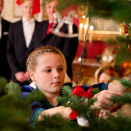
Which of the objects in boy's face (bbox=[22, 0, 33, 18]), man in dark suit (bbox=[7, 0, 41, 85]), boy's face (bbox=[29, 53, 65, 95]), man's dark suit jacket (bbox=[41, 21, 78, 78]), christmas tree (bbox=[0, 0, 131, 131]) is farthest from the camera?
boy's face (bbox=[22, 0, 33, 18])

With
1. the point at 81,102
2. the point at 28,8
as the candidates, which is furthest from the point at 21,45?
the point at 81,102

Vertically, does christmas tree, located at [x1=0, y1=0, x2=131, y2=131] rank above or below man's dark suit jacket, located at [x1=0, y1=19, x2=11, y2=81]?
above

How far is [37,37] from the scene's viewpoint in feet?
11.0

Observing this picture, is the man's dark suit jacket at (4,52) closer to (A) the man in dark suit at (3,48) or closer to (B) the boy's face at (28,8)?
(A) the man in dark suit at (3,48)

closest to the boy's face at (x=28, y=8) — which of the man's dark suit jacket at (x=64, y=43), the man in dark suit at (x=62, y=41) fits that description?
the man in dark suit at (x=62, y=41)

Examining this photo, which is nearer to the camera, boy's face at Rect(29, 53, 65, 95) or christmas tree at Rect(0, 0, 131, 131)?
christmas tree at Rect(0, 0, 131, 131)

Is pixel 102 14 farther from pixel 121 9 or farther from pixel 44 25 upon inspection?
pixel 44 25

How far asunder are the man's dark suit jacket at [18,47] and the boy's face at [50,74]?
80.4 inches

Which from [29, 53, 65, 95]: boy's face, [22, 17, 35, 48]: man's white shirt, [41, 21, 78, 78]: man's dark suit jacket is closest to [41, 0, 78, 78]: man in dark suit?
[41, 21, 78, 78]: man's dark suit jacket

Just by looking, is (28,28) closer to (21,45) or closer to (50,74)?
(21,45)

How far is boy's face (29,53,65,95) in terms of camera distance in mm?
1212

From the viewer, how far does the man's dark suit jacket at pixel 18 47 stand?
3.32 m

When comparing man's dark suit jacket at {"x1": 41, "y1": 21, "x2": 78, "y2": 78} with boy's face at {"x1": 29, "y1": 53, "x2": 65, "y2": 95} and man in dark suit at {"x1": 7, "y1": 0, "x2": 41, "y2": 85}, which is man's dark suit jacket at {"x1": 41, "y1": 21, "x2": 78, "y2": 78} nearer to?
man in dark suit at {"x1": 7, "y1": 0, "x2": 41, "y2": 85}

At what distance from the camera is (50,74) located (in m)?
1.21
